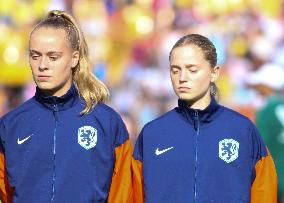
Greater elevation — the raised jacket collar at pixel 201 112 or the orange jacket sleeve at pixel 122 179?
the raised jacket collar at pixel 201 112

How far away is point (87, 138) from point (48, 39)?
0.59 meters

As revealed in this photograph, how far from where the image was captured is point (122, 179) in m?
5.52

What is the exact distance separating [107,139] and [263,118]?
3634mm

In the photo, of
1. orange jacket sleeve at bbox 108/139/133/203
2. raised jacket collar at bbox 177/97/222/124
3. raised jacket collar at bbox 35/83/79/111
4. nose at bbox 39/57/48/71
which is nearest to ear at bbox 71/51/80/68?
raised jacket collar at bbox 35/83/79/111

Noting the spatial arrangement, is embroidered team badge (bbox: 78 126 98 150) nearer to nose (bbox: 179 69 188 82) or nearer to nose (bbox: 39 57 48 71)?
nose (bbox: 39 57 48 71)

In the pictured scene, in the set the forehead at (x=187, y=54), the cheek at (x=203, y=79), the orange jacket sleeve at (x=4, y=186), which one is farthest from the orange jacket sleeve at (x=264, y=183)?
the orange jacket sleeve at (x=4, y=186)

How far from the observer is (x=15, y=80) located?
12.3m

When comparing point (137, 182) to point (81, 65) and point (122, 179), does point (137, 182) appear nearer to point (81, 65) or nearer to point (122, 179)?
point (122, 179)

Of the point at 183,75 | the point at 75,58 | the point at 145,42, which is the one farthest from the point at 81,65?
the point at 145,42

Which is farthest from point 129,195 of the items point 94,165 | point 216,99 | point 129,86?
point 129,86

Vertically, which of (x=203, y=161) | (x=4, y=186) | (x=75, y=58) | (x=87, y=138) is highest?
(x=75, y=58)

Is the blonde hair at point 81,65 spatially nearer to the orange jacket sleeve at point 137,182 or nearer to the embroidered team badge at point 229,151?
the orange jacket sleeve at point 137,182

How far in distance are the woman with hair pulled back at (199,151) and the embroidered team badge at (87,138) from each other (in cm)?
26

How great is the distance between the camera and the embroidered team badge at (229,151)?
5461 millimetres
